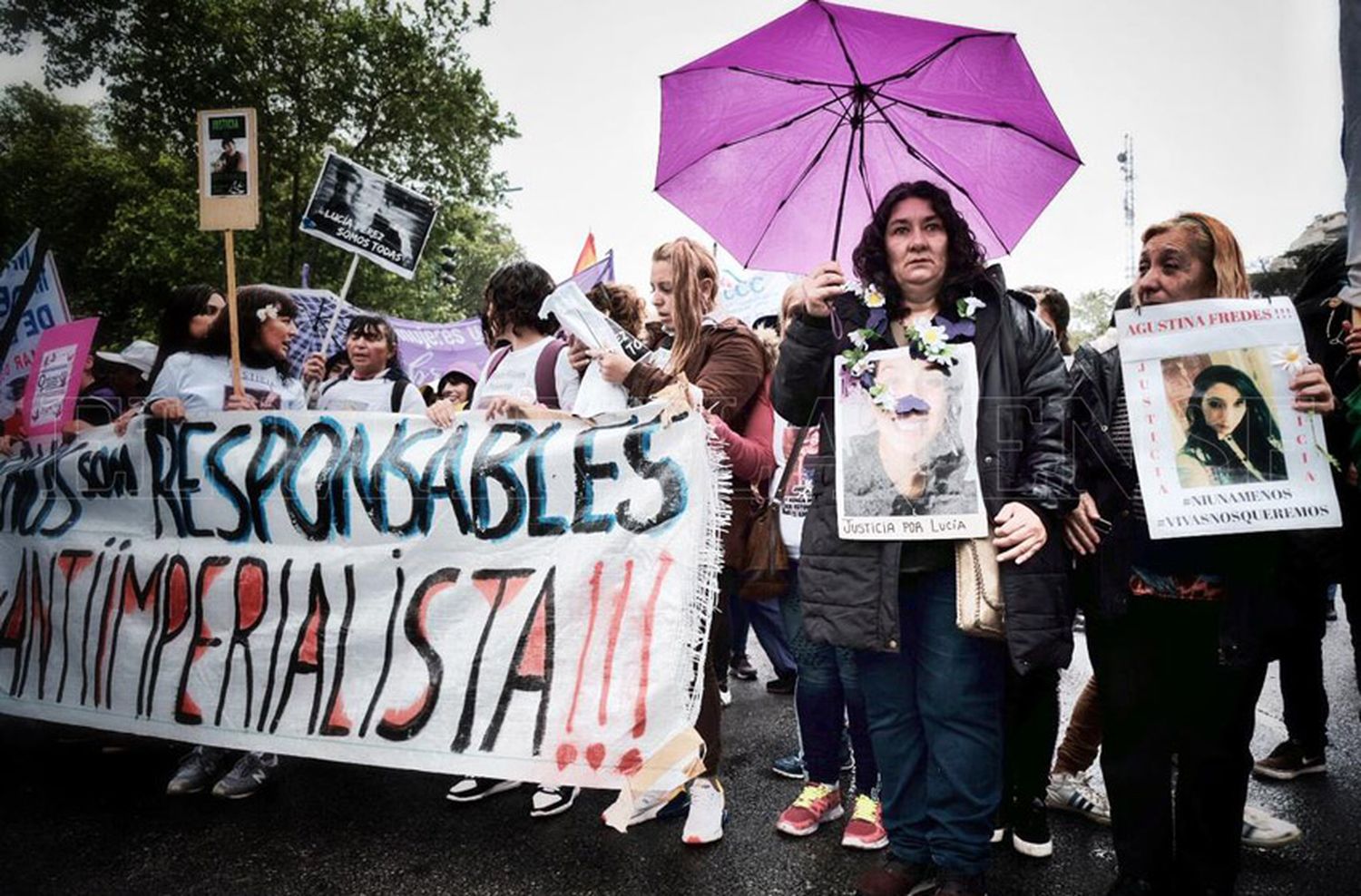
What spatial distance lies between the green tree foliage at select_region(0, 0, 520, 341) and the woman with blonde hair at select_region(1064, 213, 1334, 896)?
60.1ft

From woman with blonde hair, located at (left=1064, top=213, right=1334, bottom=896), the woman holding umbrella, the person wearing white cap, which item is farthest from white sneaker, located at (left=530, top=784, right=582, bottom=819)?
the person wearing white cap

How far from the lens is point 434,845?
2.71 metres

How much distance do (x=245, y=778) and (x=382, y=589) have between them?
107 centimetres

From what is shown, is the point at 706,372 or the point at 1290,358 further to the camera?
the point at 706,372

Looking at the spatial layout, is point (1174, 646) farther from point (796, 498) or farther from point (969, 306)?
point (796, 498)

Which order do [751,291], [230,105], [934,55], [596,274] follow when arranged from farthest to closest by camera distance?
[230,105]
[751,291]
[596,274]
[934,55]

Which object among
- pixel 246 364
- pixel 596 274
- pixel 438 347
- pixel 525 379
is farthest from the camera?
pixel 438 347

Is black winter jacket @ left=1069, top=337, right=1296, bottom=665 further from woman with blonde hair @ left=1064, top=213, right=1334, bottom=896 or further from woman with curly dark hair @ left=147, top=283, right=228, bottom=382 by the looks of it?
woman with curly dark hair @ left=147, top=283, right=228, bottom=382

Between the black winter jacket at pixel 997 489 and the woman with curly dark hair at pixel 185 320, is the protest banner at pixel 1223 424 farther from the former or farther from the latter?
the woman with curly dark hair at pixel 185 320

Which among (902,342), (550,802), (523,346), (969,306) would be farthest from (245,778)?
(969,306)

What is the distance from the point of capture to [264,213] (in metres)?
17.7

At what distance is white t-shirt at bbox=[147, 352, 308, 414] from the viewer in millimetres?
3457

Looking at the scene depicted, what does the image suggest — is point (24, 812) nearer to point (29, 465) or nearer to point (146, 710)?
point (146, 710)

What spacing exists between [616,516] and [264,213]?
18.3 meters
